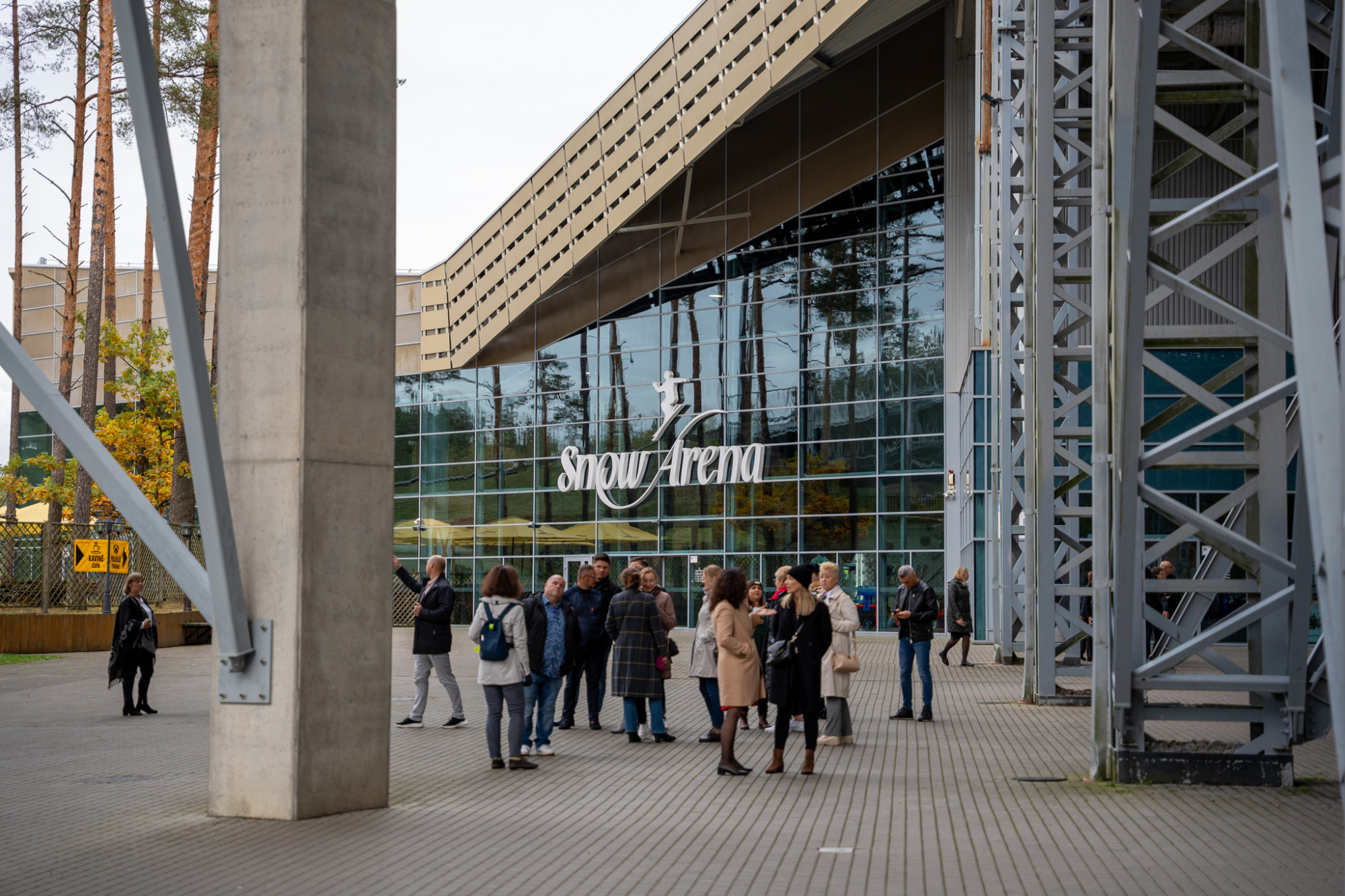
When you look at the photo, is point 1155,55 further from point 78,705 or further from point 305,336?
point 78,705

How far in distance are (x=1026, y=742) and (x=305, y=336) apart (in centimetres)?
778

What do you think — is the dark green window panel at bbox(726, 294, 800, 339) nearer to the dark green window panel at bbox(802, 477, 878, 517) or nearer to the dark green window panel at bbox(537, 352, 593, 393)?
the dark green window panel at bbox(802, 477, 878, 517)

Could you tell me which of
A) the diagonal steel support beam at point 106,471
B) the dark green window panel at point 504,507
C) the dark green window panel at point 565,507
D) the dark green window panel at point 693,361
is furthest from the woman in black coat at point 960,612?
the dark green window panel at point 504,507

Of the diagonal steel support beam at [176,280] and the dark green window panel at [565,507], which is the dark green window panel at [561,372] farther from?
the diagonal steel support beam at [176,280]

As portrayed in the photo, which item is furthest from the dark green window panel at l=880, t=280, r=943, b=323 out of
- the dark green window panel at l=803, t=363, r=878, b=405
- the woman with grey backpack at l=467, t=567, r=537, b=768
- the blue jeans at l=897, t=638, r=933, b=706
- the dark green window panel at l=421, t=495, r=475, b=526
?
the woman with grey backpack at l=467, t=567, r=537, b=768

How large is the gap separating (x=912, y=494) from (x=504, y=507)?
1510 cm

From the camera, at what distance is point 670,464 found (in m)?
39.3

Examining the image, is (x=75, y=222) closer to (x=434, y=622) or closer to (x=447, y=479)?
(x=447, y=479)

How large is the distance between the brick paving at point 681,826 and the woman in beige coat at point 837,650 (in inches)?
13.3

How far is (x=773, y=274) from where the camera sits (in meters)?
37.8

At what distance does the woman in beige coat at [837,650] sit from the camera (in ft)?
39.5

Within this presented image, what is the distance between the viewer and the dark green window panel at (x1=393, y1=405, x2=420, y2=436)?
4653 centimetres

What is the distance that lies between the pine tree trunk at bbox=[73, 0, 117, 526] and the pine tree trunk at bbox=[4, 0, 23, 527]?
5.19 ft

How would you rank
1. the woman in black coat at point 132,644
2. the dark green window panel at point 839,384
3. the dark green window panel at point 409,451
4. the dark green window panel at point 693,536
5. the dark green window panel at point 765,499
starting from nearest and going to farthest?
the woman in black coat at point 132,644, the dark green window panel at point 839,384, the dark green window panel at point 765,499, the dark green window panel at point 693,536, the dark green window panel at point 409,451
